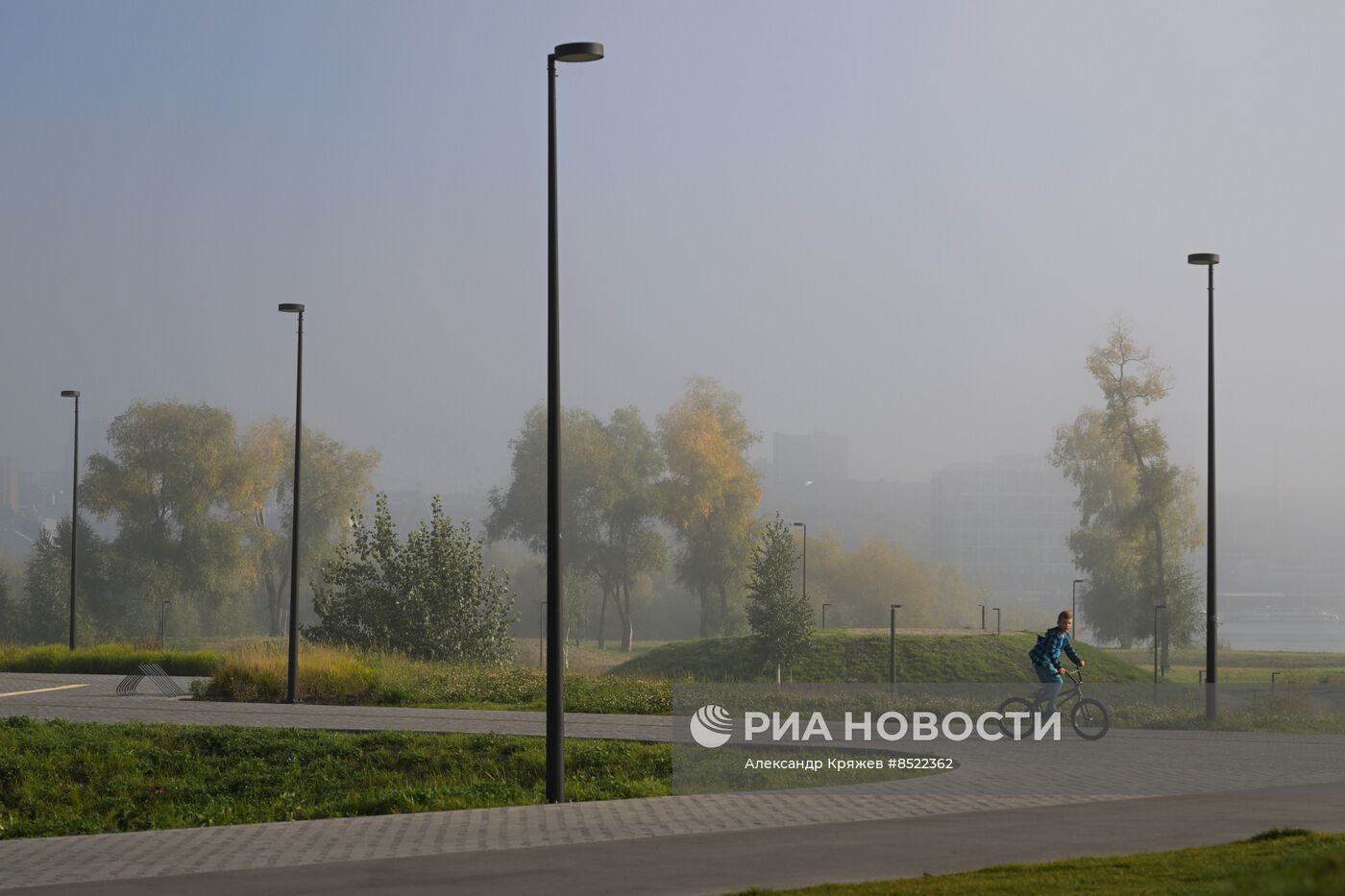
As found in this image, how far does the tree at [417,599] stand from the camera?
3575 centimetres

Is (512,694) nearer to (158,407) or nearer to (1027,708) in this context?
(1027,708)

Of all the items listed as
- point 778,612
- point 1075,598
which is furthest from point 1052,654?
point 1075,598

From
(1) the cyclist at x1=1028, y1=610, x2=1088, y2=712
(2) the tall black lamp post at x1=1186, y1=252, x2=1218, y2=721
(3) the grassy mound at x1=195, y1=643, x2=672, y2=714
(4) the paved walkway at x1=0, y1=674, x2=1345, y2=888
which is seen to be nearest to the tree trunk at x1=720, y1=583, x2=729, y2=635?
(3) the grassy mound at x1=195, y1=643, x2=672, y2=714

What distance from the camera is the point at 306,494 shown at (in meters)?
86.4

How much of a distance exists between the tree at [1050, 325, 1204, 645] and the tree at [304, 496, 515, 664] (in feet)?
134

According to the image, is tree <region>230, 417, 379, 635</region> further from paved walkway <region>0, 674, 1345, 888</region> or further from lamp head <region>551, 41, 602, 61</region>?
lamp head <region>551, 41, 602, 61</region>

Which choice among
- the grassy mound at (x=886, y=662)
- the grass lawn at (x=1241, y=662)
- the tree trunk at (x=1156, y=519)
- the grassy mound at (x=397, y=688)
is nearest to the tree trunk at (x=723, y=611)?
the grass lawn at (x=1241, y=662)

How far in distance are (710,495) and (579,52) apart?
232ft

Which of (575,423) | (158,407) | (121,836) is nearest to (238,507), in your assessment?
(158,407)

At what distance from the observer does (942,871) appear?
33.4 feet

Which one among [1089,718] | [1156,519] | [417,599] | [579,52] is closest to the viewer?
[579,52]

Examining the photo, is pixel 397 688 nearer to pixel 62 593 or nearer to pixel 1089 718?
pixel 1089 718

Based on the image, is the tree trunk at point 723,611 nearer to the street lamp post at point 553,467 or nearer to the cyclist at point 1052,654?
the cyclist at point 1052,654

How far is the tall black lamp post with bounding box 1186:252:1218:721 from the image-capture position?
75.9 feet
